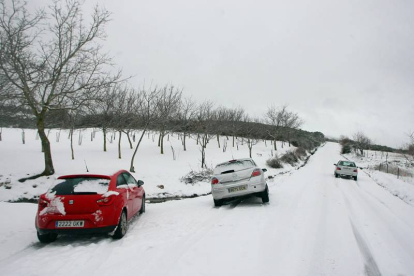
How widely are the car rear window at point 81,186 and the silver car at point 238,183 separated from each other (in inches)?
157

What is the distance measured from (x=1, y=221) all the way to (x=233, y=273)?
650 cm

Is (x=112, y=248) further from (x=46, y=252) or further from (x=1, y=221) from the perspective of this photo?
(x=1, y=221)

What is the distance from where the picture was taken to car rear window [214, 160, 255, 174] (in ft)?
27.5

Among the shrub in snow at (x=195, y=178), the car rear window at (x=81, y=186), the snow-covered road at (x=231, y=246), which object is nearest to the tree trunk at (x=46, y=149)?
the snow-covered road at (x=231, y=246)

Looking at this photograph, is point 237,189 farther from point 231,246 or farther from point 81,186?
point 81,186

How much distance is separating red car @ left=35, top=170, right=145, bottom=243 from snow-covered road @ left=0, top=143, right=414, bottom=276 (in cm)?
34

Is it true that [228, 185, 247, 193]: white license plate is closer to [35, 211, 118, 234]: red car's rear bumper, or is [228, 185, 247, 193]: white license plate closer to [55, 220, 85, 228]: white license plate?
[35, 211, 118, 234]: red car's rear bumper

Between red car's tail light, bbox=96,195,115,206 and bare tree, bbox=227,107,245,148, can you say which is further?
bare tree, bbox=227,107,245,148

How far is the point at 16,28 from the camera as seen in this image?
10.0m

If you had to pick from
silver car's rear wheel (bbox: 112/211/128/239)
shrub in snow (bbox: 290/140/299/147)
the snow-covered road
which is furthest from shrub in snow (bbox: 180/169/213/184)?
shrub in snow (bbox: 290/140/299/147)

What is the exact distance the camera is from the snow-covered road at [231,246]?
3695mm

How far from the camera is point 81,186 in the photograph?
5164mm

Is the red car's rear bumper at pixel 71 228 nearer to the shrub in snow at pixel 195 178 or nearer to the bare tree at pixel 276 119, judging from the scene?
the shrub in snow at pixel 195 178

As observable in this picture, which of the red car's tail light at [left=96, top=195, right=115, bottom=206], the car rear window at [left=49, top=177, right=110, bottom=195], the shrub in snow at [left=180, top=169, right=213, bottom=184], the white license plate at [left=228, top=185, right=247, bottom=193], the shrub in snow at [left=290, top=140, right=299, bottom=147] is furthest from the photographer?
the shrub in snow at [left=290, top=140, right=299, bottom=147]
